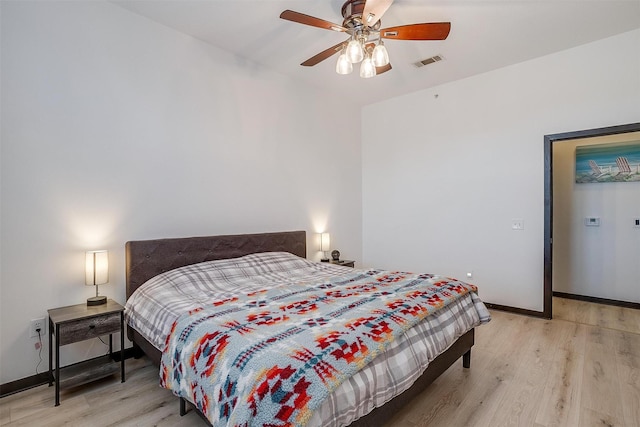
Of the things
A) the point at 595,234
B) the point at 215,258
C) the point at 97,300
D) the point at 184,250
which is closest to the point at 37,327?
the point at 97,300

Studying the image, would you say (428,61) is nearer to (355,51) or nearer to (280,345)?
(355,51)

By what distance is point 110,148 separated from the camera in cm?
270

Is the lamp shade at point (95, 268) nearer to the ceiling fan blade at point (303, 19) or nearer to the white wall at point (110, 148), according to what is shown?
the white wall at point (110, 148)

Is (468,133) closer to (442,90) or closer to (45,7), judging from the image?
(442,90)

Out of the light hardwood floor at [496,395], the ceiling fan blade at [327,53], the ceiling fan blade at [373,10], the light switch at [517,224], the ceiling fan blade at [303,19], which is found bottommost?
the light hardwood floor at [496,395]

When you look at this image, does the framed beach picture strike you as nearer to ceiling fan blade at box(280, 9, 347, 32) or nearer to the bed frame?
the bed frame

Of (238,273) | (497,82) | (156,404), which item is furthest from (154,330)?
(497,82)

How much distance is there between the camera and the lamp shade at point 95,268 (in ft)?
8.05

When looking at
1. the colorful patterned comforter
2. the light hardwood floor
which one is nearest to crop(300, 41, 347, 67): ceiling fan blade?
the colorful patterned comforter

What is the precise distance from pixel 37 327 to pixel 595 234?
6.02 metres

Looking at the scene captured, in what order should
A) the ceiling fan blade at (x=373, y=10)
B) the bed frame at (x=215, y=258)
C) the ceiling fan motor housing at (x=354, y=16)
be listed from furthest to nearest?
1. the ceiling fan motor housing at (x=354, y=16)
2. the ceiling fan blade at (x=373, y=10)
3. the bed frame at (x=215, y=258)

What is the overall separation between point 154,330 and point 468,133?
408 centimetres

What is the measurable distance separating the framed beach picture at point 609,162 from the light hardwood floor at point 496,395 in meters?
2.11

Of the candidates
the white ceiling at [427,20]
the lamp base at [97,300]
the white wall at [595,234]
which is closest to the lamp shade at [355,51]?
the white ceiling at [427,20]
